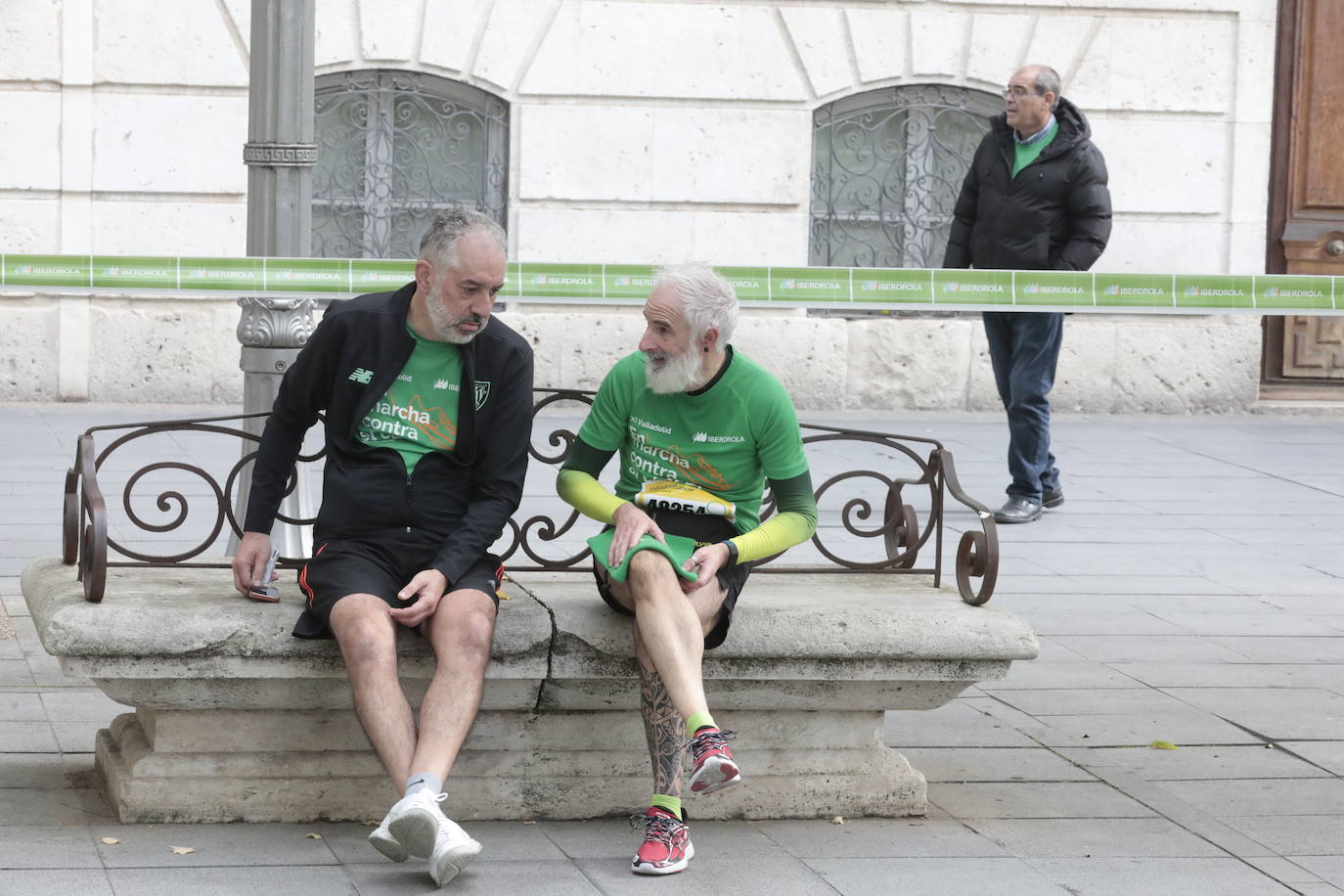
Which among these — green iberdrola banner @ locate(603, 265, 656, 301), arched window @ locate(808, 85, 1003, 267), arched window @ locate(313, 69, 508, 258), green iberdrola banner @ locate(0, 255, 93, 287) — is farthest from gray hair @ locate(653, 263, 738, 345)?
arched window @ locate(808, 85, 1003, 267)

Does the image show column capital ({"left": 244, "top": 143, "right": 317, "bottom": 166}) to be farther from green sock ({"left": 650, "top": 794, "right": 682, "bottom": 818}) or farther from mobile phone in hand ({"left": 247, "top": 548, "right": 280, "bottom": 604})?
green sock ({"left": 650, "top": 794, "right": 682, "bottom": 818})

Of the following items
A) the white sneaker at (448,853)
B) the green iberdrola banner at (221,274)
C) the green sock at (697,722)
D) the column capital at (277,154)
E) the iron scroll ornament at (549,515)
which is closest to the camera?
the white sneaker at (448,853)

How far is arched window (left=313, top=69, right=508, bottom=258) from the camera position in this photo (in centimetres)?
1210

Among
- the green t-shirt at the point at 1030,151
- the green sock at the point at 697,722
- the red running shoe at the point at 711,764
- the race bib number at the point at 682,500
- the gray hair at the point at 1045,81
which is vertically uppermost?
the gray hair at the point at 1045,81

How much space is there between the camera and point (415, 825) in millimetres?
3896

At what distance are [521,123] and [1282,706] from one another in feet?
24.2

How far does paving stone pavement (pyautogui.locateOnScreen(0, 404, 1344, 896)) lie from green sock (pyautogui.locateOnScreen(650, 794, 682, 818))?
12cm

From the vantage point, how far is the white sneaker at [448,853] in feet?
12.7

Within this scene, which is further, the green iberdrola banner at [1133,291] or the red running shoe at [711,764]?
the green iberdrola banner at [1133,291]

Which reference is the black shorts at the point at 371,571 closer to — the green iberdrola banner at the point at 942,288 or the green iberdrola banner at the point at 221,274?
the green iberdrola banner at the point at 221,274

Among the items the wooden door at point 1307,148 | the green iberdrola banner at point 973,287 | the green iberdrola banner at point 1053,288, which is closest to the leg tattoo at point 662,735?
the green iberdrola banner at point 973,287

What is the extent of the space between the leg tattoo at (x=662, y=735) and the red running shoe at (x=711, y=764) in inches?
6.5

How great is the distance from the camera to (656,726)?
433 centimetres

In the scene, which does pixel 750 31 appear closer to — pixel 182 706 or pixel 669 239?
pixel 669 239
